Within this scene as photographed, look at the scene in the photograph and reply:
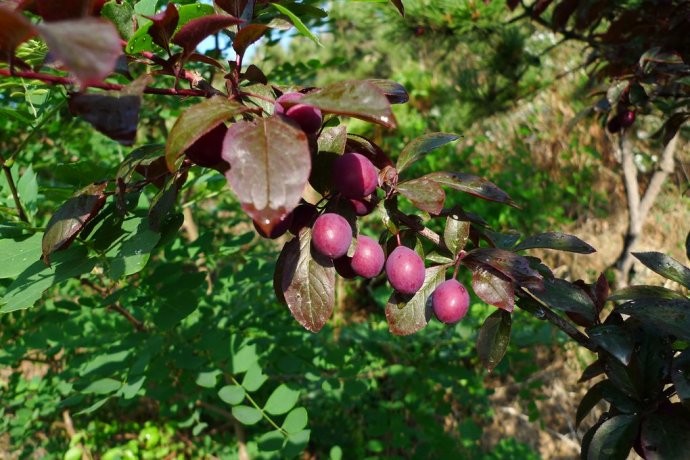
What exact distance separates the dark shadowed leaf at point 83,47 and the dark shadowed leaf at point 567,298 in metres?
0.45

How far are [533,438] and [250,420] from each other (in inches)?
60.9

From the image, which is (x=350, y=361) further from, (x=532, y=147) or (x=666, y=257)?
(x=532, y=147)

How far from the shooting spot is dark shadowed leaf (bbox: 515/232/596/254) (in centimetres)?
57

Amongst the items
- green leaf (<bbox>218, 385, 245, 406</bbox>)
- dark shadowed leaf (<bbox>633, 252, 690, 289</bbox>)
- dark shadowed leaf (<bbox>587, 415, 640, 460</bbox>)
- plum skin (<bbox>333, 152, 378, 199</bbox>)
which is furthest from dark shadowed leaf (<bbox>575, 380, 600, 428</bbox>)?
green leaf (<bbox>218, 385, 245, 406</bbox>)

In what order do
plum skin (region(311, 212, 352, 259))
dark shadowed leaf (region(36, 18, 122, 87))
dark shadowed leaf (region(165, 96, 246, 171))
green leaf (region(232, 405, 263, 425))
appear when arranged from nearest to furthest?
1. dark shadowed leaf (region(36, 18, 122, 87))
2. dark shadowed leaf (region(165, 96, 246, 171))
3. plum skin (region(311, 212, 352, 259))
4. green leaf (region(232, 405, 263, 425))

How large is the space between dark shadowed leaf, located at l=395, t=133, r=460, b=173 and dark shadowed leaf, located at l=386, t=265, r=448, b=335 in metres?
0.13

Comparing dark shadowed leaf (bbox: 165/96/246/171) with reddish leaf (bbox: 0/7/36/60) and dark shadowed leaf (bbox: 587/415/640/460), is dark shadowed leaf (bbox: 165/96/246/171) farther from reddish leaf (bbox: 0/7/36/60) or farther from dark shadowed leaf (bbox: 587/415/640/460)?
dark shadowed leaf (bbox: 587/415/640/460)

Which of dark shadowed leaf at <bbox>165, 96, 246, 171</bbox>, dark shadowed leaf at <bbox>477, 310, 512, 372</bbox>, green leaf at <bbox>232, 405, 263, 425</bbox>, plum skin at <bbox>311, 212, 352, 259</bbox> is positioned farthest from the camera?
green leaf at <bbox>232, 405, 263, 425</bbox>

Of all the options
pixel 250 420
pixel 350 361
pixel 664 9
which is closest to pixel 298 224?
pixel 250 420

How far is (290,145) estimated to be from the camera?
365mm

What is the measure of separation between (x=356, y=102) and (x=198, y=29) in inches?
6.2

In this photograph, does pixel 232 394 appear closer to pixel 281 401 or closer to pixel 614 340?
pixel 281 401

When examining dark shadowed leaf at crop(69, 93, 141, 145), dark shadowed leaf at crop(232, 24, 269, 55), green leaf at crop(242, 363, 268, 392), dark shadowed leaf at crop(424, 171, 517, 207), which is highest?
dark shadowed leaf at crop(232, 24, 269, 55)

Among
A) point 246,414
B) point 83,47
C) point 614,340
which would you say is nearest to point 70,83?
point 83,47
